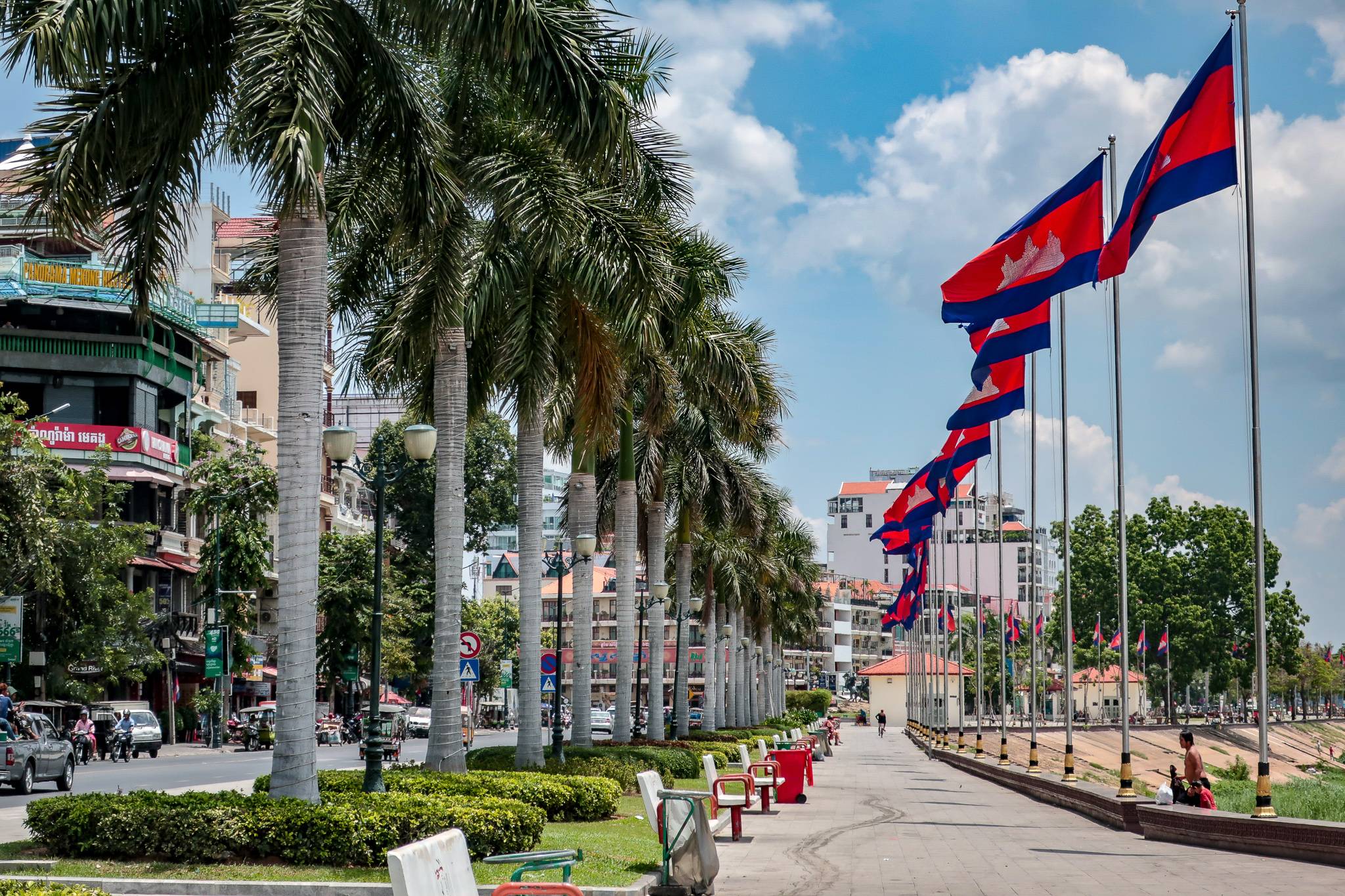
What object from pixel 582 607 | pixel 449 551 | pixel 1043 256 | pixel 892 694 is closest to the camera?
pixel 449 551

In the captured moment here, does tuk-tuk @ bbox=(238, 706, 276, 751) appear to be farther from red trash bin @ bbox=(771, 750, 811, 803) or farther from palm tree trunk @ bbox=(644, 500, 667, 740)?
red trash bin @ bbox=(771, 750, 811, 803)

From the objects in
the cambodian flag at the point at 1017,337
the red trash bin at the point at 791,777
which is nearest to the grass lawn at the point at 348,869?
the cambodian flag at the point at 1017,337

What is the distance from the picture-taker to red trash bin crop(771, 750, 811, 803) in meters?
27.7

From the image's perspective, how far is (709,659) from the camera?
2082 inches

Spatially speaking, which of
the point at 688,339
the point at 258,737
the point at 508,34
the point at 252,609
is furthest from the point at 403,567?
the point at 508,34

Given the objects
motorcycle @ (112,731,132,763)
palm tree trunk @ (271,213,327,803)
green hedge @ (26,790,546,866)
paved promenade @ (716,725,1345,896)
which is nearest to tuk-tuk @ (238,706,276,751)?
motorcycle @ (112,731,132,763)

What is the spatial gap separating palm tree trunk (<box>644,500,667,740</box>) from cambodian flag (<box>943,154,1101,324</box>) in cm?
1571

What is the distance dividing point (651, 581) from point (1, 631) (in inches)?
753

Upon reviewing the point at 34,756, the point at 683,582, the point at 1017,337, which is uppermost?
the point at 1017,337

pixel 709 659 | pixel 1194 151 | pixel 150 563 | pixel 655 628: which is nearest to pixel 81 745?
pixel 150 563

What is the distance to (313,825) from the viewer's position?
44.1ft

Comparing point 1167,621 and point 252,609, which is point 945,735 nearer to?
point 252,609

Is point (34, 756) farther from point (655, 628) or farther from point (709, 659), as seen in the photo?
point (709, 659)

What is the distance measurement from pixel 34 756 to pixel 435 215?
17.6 metres
